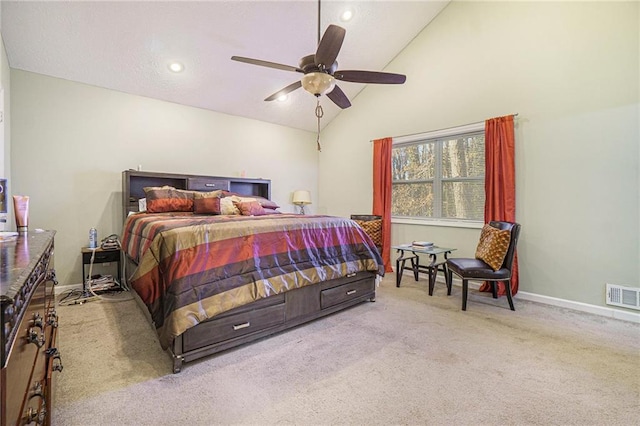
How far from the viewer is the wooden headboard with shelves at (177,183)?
12.4 feet

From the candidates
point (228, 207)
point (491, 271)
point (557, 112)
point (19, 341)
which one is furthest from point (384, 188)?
point (19, 341)

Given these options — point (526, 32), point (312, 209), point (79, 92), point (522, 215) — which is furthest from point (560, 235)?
point (79, 92)

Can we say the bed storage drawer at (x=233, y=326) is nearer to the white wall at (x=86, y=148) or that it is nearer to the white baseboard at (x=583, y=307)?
the white wall at (x=86, y=148)

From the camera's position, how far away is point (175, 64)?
3.70 m

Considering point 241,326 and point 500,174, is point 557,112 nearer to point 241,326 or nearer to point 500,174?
point 500,174

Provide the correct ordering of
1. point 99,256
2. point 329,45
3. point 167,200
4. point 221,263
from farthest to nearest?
point 167,200
point 99,256
point 329,45
point 221,263

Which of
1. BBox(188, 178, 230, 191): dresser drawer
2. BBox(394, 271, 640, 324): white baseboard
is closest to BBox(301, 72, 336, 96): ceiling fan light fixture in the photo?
BBox(188, 178, 230, 191): dresser drawer

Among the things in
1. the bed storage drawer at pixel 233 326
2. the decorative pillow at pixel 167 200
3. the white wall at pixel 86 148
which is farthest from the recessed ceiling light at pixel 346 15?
the bed storage drawer at pixel 233 326

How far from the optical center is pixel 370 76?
2.69 m

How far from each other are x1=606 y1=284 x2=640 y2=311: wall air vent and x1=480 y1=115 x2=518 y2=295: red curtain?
795 millimetres

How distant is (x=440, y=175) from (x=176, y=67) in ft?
12.7

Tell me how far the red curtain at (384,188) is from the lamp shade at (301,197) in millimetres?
1320

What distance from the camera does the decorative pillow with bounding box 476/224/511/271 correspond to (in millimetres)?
3025

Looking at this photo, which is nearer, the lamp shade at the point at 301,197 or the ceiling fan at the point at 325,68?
the ceiling fan at the point at 325,68
